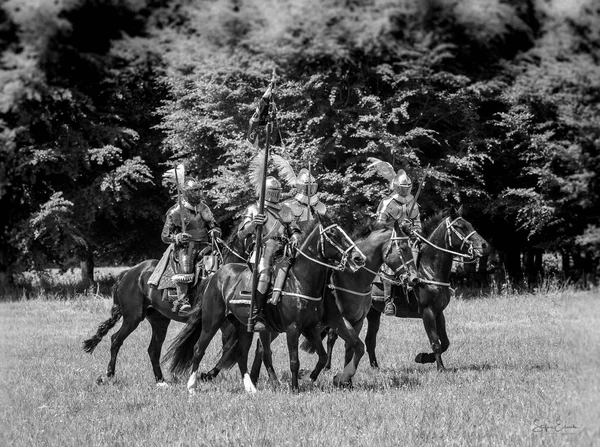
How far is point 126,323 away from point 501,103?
26.1 feet

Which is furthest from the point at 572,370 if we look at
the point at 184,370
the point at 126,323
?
the point at 126,323

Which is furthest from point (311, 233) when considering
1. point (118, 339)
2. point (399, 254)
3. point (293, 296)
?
point (118, 339)

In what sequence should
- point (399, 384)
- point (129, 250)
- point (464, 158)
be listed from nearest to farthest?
point (399, 384)
point (464, 158)
point (129, 250)

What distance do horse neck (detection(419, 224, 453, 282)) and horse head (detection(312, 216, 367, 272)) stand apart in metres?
2.12

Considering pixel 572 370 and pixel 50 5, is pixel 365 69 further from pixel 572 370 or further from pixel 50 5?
pixel 572 370

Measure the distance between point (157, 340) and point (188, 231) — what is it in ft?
5.32

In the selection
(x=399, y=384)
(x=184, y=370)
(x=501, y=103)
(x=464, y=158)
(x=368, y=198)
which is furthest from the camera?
(x=368, y=198)

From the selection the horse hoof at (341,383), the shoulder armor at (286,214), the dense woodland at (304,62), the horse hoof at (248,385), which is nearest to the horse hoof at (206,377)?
the horse hoof at (248,385)

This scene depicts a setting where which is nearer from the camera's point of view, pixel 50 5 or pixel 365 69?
pixel 50 5

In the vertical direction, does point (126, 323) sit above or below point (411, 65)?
below

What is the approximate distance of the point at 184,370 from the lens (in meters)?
9.55

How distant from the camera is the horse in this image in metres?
9.00

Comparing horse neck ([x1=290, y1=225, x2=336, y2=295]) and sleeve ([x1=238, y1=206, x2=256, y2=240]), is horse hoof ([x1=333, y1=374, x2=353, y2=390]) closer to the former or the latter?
horse neck ([x1=290, y1=225, x2=336, y2=295])
